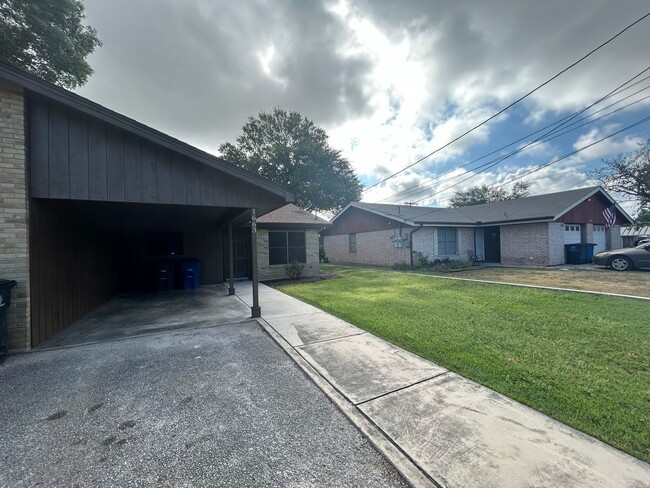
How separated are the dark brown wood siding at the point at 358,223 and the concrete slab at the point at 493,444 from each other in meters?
13.8

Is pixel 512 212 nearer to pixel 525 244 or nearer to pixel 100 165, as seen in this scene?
pixel 525 244

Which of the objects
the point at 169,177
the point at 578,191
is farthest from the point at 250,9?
the point at 578,191

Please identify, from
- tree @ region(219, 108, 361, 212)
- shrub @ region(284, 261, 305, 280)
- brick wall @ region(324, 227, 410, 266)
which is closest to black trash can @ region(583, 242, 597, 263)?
brick wall @ region(324, 227, 410, 266)

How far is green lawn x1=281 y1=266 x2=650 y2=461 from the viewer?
2412mm

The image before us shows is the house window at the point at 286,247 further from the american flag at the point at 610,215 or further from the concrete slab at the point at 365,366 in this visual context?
the american flag at the point at 610,215

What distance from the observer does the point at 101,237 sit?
7.75 metres

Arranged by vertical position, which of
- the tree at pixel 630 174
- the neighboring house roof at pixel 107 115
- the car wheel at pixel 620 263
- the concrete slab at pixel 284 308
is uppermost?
the tree at pixel 630 174

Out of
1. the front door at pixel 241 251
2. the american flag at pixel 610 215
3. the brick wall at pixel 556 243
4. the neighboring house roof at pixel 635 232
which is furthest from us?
the neighboring house roof at pixel 635 232

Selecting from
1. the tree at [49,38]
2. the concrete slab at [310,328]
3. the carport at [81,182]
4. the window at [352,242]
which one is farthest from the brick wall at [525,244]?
the tree at [49,38]

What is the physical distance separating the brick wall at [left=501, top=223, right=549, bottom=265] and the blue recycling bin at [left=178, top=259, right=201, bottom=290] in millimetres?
17395

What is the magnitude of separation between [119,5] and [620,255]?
21.0 m

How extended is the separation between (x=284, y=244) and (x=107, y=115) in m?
8.53

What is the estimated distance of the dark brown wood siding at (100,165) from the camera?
4.27 meters

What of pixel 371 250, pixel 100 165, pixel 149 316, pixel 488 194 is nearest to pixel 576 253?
pixel 371 250
